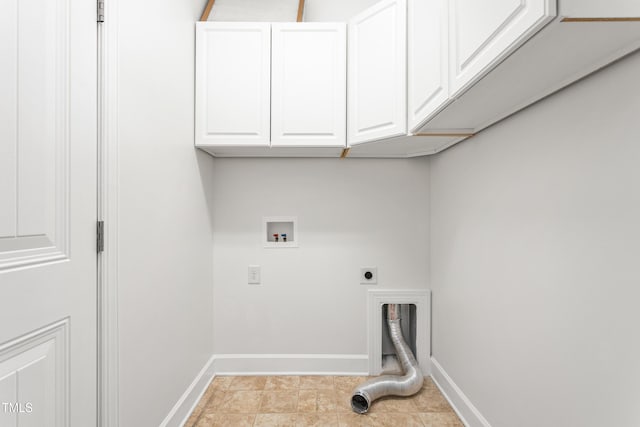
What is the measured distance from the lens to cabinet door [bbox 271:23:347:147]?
183 cm

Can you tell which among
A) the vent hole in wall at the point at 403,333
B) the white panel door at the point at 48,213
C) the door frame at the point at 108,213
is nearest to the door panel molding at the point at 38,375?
the white panel door at the point at 48,213

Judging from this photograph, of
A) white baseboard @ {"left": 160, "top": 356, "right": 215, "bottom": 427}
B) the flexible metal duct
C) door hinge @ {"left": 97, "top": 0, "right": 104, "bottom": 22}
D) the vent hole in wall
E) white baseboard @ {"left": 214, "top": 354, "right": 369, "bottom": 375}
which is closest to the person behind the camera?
door hinge @ {"left": 97, "top": 0, "right": 104, "bottom": 22}

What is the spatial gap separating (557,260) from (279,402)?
1.67 m

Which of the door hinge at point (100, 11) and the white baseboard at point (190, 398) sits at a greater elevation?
the door hinge at point (100, 11)

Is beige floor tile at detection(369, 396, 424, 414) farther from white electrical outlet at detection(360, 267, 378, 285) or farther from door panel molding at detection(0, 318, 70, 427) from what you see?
door panel molding at detection(0, 318, 70, 427)

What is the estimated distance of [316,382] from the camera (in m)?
2.10

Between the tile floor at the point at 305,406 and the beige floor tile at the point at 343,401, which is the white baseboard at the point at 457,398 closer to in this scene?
the tile floor at the point at 305,406

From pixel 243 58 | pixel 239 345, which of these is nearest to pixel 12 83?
pixel 243 58

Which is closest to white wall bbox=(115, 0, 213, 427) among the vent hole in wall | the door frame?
the door frame

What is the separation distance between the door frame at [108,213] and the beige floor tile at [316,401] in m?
1.05

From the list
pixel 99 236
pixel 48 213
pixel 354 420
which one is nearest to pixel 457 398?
pixel 354 420

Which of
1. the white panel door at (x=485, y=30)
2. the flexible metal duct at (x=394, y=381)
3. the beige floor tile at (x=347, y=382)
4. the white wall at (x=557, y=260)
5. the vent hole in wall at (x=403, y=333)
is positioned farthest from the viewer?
the vent hole in wall at (x=403, y=333)

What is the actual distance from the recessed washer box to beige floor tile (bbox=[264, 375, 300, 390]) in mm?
918

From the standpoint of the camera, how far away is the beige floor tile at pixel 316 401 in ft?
5.96
